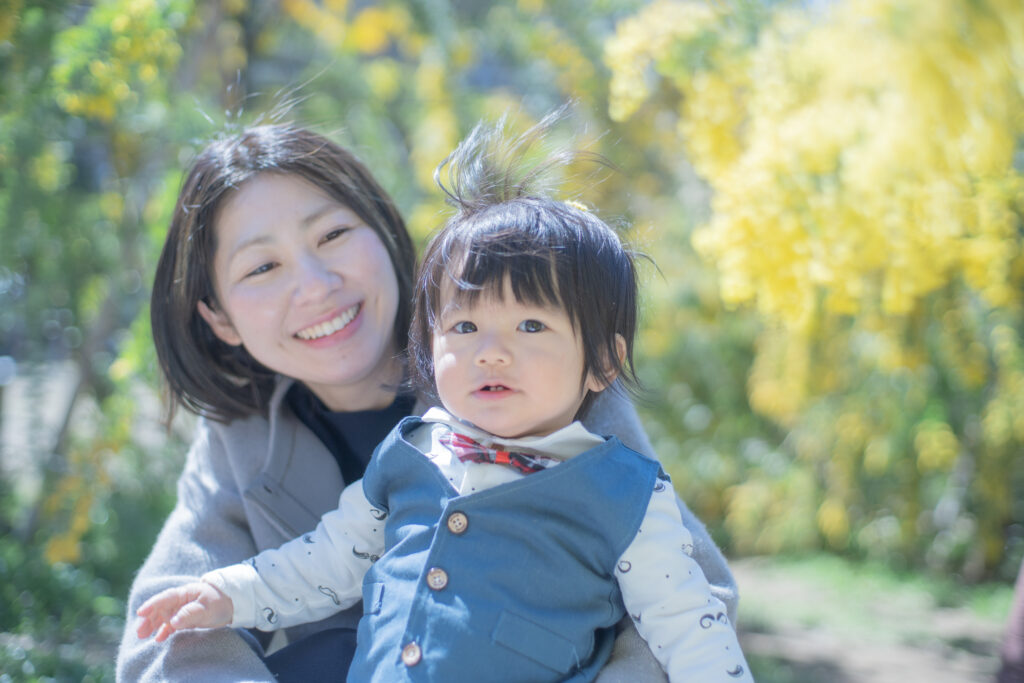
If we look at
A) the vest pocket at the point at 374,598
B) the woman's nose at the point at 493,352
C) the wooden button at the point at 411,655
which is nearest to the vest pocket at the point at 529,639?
the wooden button at the point at 411,655

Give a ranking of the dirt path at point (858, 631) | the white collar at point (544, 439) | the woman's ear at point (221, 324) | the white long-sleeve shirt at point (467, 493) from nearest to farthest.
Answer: the white long-sleeve shirt at point (467, 493)
the white collar at point (544, 439)
the woman's ear at point (221, 324)
the dirt path at point (858, 631)

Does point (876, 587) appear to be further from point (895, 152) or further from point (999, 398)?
point (895, 152)

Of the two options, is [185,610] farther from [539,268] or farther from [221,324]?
[539,268]

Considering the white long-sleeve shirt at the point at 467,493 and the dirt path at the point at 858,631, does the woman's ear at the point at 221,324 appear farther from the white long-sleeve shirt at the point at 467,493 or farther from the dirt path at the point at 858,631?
the dirt path at the point at 858,631

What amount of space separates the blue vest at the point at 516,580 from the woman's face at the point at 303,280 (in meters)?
0.49

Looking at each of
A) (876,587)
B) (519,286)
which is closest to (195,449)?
(519,286)

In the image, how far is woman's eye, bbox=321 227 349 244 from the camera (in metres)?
1.81

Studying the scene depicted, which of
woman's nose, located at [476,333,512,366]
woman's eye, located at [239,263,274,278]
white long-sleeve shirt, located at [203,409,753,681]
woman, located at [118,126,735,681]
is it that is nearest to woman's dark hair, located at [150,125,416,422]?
woman, located at [118,126,735,681]

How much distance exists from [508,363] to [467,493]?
8.4 inches

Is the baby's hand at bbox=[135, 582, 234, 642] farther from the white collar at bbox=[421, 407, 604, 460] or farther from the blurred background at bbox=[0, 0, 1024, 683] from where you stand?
the blurred background at bbox=[0, 0, 1024, 683]

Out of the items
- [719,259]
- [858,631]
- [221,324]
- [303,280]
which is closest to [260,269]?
[303,280]

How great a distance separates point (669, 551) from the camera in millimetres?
1345

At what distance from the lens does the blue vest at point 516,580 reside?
1.32m

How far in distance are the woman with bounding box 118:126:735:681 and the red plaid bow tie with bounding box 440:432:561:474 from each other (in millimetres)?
193
